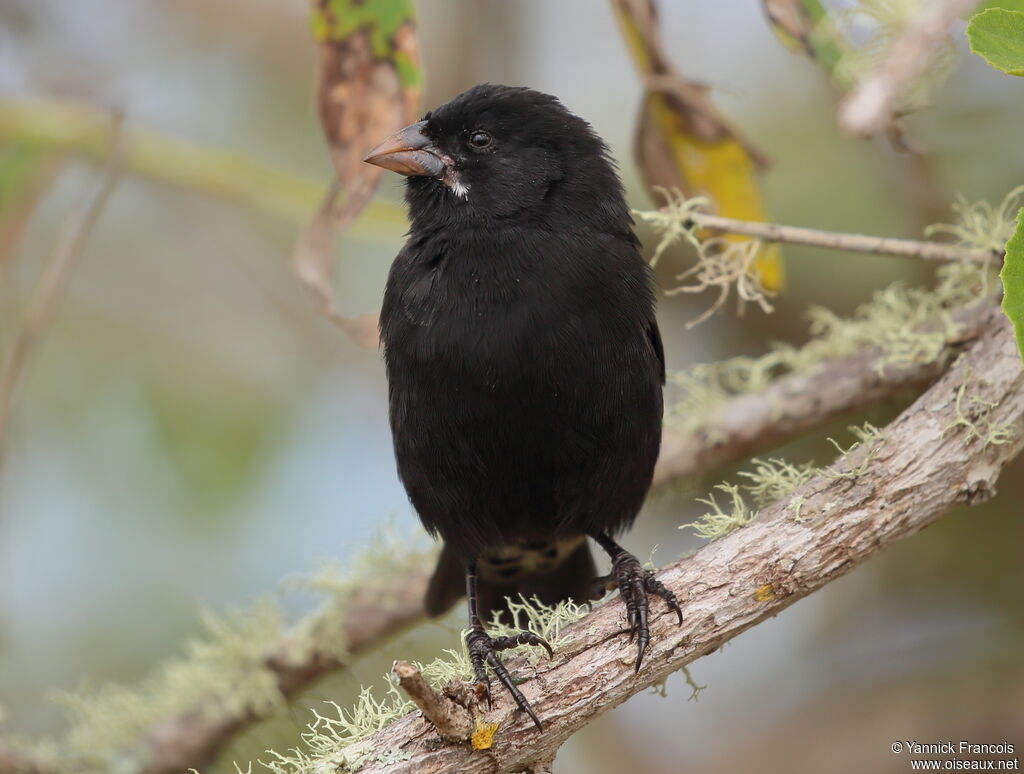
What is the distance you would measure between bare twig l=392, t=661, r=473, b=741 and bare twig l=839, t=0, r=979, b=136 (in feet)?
4.29

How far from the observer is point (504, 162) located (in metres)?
3.25

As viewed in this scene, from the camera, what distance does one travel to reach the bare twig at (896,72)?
2.18m

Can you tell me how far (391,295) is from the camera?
313 centimetres

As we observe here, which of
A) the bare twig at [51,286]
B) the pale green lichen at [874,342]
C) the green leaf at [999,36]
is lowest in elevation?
the pale green lichen at [874,342]

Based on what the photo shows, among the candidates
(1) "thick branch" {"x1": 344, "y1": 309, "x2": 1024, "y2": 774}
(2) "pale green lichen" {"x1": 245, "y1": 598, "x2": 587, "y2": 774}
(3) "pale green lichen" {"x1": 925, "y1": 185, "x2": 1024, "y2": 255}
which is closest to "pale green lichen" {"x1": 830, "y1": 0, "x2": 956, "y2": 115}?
(3) "pale green lichen" {"x1": 925, "y1": 185, "x2": 1024, "y2": 255}

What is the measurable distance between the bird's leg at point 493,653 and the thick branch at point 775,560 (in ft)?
0.10

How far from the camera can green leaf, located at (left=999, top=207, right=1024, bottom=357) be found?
1.97m

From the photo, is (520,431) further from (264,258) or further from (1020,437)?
(264,258)

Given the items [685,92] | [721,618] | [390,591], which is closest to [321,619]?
[390,591]

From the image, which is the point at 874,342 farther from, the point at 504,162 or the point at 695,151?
the point at 504,162

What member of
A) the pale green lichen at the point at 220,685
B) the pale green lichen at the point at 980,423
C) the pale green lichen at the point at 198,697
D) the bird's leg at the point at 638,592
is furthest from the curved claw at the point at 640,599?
the pale green lichen at the point at 198,697

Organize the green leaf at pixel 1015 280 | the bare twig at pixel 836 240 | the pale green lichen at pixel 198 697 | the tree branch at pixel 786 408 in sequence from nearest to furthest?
the green leaf at pixel 1015 280, the bare twig at pixel 836 240, the tree branch at pixel 786 408, the pale green lichen at pixel 198 697

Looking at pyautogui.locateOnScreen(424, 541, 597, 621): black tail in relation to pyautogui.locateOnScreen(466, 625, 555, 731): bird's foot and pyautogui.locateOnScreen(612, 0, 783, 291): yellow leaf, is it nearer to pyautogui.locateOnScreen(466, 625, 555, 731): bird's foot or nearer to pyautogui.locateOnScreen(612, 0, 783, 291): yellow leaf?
pyautogui.locateOnScreen(466, 625, 555, 731): bird's foot

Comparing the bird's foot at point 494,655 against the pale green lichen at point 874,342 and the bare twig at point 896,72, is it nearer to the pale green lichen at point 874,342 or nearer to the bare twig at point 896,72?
the bare twig at point 896,72
